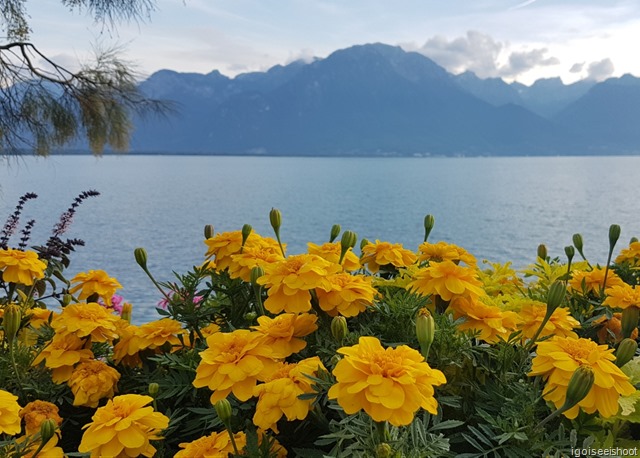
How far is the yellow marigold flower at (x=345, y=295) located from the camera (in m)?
0.96

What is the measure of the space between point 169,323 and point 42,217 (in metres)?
17.4

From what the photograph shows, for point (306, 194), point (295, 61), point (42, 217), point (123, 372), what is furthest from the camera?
point (295, 61)

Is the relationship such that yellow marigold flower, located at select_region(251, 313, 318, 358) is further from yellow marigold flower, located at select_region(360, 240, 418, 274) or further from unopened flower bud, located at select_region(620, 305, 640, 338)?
unopened flower bud, located at select_region(620, 305, 640, 338)

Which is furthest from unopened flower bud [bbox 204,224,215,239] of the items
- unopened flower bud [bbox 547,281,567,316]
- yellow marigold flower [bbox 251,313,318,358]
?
unopened flower bud [bbox 547,281,567,316]

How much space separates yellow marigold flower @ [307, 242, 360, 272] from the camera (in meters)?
1.28

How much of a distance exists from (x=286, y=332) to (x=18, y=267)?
804 mm

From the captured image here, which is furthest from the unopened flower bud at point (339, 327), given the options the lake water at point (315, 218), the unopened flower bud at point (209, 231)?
the lake water at point (315, 218)

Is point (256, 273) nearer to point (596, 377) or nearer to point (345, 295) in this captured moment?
point (345, 295)

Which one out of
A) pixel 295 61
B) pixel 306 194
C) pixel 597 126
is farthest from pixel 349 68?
pixel 306 194

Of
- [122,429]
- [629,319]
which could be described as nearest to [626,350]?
[629,319]

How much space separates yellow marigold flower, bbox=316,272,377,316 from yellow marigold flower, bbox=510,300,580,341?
0.35 meters

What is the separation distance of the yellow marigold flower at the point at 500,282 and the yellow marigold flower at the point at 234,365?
0.72 meters

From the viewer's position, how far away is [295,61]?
19288 cm

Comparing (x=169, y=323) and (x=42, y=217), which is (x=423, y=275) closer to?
(x=169, y=323)
